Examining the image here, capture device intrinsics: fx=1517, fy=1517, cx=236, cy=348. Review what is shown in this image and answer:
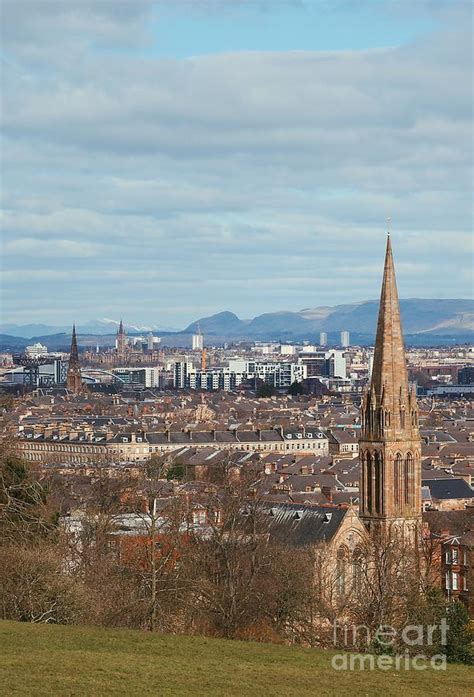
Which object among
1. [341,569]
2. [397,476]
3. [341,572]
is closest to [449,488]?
[397,476]

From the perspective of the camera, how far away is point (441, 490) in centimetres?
8194

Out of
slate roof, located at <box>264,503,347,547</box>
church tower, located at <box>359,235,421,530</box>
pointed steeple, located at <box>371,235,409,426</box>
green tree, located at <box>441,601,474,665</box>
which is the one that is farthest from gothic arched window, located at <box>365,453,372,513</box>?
green tree, located at <box>441,601,474,665</box>

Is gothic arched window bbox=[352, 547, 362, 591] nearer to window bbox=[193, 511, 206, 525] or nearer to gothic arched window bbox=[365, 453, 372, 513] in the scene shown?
gothic arched window bbox=[365, 453, 372, 513]

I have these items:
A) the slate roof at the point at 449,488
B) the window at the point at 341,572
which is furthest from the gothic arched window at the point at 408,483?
the slate roof at the point at 449,488

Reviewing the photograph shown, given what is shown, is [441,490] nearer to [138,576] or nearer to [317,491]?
[317,491]

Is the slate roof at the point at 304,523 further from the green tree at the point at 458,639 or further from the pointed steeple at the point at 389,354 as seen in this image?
the green tree at the point at 458,639

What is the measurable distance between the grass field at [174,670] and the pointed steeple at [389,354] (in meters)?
25.5

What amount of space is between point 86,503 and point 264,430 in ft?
257

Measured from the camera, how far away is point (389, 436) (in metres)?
55.2

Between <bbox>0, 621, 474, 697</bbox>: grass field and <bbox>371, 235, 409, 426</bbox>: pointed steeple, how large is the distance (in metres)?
25.5

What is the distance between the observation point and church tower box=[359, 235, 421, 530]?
54.8 metres

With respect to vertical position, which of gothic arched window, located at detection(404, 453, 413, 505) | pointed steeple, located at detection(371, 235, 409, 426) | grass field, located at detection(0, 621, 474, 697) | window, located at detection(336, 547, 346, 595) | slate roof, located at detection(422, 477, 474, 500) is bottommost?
slate roof, located at detection(422, 477, 474, 500)

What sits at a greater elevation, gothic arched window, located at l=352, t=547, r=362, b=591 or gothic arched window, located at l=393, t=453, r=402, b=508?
gothic arched window, located at l=393, t=453, r=402, b=508

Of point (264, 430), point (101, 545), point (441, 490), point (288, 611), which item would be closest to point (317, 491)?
point (441, 490)
